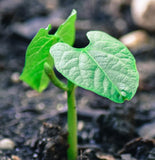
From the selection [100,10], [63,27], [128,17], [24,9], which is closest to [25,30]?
[24,9]

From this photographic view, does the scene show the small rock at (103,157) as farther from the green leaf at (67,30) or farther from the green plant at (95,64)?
the green leaf at (67,30)

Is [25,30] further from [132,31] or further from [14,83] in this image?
[132,31]

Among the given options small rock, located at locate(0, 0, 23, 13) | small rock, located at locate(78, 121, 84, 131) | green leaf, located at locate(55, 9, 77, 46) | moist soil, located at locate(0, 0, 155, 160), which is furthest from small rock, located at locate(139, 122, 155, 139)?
small rock, located at locate(0, 0, 23, 13)

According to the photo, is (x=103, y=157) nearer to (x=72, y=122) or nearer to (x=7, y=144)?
(x=72, y=122)

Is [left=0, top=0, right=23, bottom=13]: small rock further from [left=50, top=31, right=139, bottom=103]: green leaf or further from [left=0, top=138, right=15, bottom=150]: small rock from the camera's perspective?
[left=50, top=31, right=139, bottom=103]: green leaf

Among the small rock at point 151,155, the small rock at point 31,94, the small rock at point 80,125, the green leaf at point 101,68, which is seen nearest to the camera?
the green leaf at point 101,68

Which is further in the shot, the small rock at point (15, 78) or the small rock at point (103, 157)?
the small rock at point (15, 78)

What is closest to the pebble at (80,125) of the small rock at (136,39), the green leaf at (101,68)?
the green leaf at (101,68)
